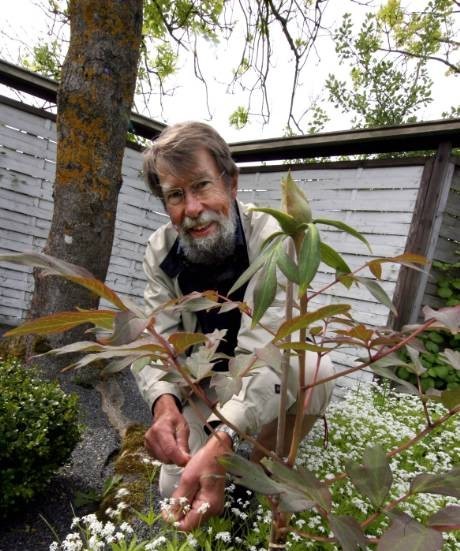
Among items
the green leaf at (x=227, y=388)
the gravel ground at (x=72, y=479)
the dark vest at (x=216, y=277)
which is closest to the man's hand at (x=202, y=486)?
the green leaf at (x=227, y=388)

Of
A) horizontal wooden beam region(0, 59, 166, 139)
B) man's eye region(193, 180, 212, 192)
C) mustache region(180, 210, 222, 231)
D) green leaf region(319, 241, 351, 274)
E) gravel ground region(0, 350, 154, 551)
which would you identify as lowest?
gravel ground region(0, 350, 154, 551)

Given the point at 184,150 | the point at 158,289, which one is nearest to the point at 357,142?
the point at 184,150

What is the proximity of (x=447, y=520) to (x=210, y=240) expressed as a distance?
1675 mm

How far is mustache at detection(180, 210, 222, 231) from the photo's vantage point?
2.10 m

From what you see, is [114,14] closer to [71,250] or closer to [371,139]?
[71,250]

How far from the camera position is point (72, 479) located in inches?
87.9

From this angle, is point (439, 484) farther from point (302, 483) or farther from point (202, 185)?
point (202, 185)

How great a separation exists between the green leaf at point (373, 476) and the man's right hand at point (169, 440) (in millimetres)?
734

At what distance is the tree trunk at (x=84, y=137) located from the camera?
3324 millimetres

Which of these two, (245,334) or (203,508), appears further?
(245,334)

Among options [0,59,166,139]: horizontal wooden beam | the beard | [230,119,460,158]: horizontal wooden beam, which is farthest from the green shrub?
[230,119,460,158]: horizontal wooden beam

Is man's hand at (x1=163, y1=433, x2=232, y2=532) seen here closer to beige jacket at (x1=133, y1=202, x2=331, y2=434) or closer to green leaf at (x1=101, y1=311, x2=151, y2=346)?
beige jacket at (x1=133, y1=202, x2=331, y2=434)

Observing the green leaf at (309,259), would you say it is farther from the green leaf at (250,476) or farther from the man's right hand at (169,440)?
the man's right hand at (169,440)

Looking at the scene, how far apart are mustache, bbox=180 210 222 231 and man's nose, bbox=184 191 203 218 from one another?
0.02m
